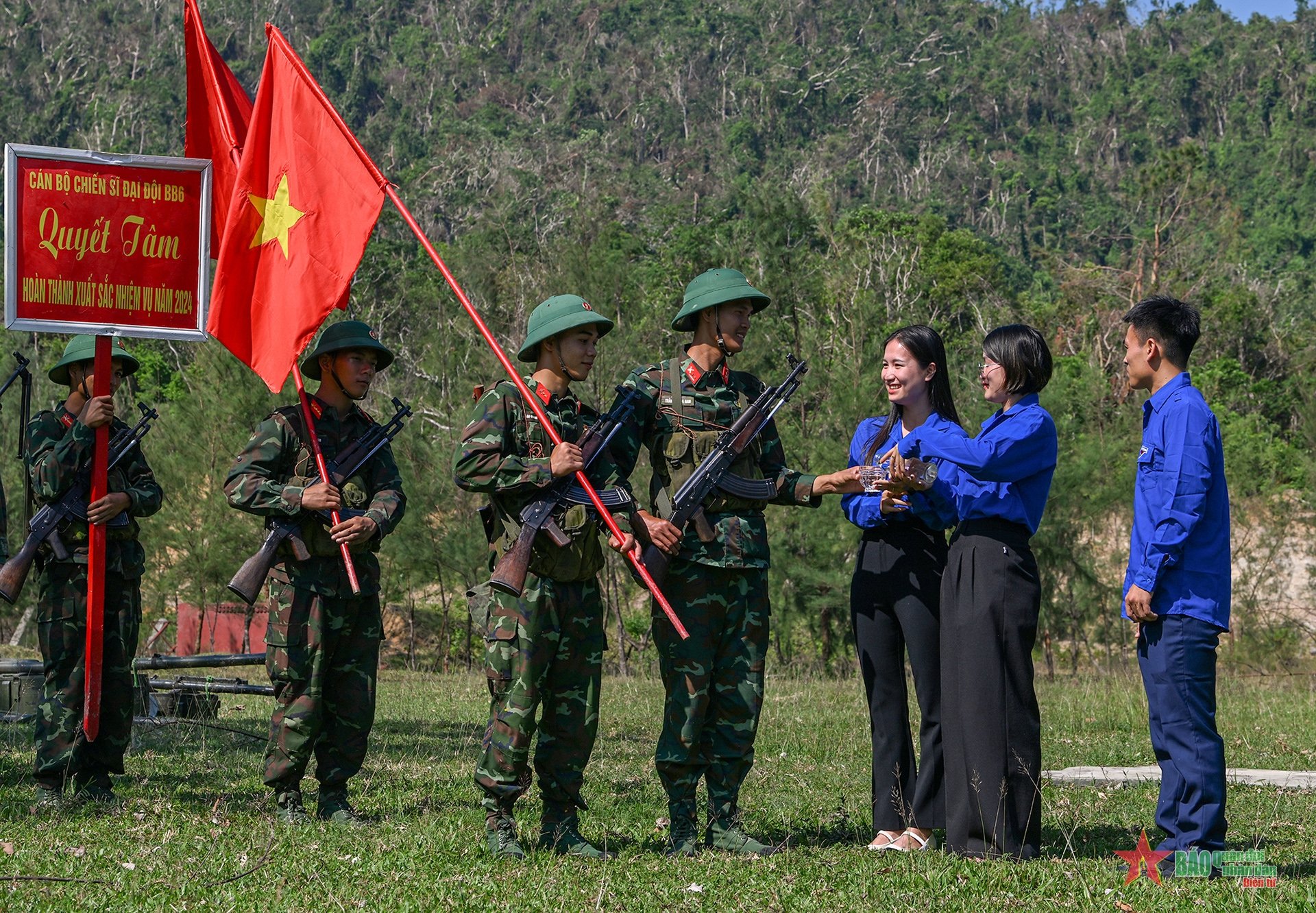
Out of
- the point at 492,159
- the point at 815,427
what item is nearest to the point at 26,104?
→ the point at 492,159

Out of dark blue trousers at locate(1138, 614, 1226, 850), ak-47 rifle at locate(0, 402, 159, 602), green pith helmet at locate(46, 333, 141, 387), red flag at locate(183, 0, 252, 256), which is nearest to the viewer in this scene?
dark blue trousers at locate(1138, 614, 1226, 850)

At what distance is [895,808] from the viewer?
20.1ft

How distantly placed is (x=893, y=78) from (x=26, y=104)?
2138 inches

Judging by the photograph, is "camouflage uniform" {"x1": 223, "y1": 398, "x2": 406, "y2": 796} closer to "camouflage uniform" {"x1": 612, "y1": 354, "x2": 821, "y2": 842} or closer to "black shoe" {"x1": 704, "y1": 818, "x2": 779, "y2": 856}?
"camouflage uniform" {"x1": 612, "y1": 354, "x2": 821, "y2": 842}

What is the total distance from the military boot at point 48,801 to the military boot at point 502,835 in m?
2.17

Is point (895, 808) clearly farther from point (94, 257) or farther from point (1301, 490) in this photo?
point (1301, 490)

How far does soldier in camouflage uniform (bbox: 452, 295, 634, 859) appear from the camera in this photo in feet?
18.9

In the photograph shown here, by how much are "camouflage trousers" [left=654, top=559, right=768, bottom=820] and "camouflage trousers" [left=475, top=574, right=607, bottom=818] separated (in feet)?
1.10

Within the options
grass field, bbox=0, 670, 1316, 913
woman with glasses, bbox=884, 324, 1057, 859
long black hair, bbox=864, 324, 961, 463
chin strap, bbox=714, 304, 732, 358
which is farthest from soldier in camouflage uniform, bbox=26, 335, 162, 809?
woman with glasses, bbox=884, 324, 1057, 859

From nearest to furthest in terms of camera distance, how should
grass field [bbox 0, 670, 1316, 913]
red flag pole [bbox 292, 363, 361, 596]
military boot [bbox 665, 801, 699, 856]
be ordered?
grass field [bbox 0, 670, 1316, 913]
military boot [bbox 665, 801, 699, 856]
red flag pole [bbox 292, 363, 361, 596]

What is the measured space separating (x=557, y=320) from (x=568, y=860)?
2.19 meters

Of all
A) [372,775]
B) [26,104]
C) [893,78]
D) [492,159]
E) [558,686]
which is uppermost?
[893,78]
